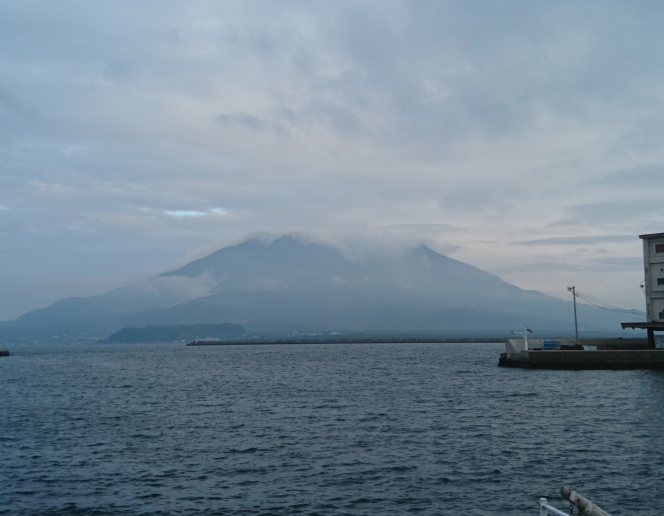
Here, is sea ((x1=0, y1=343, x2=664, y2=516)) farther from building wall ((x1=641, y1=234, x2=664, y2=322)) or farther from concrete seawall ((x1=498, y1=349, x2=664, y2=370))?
building wall ((x1=641, y1=234, x2=664, y2=322))

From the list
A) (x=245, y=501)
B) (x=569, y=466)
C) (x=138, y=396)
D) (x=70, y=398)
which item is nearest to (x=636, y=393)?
(x=569, y=466)

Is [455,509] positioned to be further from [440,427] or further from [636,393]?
[636,393]

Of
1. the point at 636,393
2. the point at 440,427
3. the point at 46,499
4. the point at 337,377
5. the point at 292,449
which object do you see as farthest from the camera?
the point at 337,377

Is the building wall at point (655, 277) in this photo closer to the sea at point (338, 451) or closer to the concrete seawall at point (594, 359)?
the concrete seawall at point (594, 359)

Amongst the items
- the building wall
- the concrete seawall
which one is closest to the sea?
the concrete seawall

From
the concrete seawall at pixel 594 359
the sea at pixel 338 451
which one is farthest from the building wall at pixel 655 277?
the sea at pixel 338 451

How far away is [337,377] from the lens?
65.6 meters

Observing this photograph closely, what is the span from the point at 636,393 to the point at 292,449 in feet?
97.3

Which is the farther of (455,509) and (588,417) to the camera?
(588,417)

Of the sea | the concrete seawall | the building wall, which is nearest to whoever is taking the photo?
the sea

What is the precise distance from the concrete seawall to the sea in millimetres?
16561

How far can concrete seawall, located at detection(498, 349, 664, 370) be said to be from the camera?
64625 mm

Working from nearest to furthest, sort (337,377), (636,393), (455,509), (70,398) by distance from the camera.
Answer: (455,509)
(636,393)
(70,398)
(337,377)

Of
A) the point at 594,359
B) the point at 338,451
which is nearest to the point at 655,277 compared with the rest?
the point at 594,359
